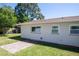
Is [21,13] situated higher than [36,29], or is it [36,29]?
[21,13]

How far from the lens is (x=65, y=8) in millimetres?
19203

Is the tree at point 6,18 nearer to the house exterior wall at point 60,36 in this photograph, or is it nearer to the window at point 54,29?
the house exterior wall at point 60,36

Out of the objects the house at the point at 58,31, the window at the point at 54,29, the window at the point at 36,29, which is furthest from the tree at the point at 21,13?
the window at the point at 54,29

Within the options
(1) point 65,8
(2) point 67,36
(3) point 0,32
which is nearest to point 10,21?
(3) point 0,32

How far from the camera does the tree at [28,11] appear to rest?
1635 inches

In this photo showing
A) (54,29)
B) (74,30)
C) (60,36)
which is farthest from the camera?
(54,29)

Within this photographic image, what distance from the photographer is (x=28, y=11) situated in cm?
4334

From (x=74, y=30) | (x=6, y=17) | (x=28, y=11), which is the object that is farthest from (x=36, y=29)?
(x=28, y=11)

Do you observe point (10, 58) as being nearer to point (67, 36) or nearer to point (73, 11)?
point (67, 36)

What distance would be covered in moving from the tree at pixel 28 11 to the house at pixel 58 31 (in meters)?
24.1

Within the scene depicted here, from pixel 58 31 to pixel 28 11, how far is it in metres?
30.9

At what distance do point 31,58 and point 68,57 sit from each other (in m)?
2.28

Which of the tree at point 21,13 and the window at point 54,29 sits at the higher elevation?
the tree at point 21,13

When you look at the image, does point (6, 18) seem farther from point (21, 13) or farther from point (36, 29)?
point (21, 13)
